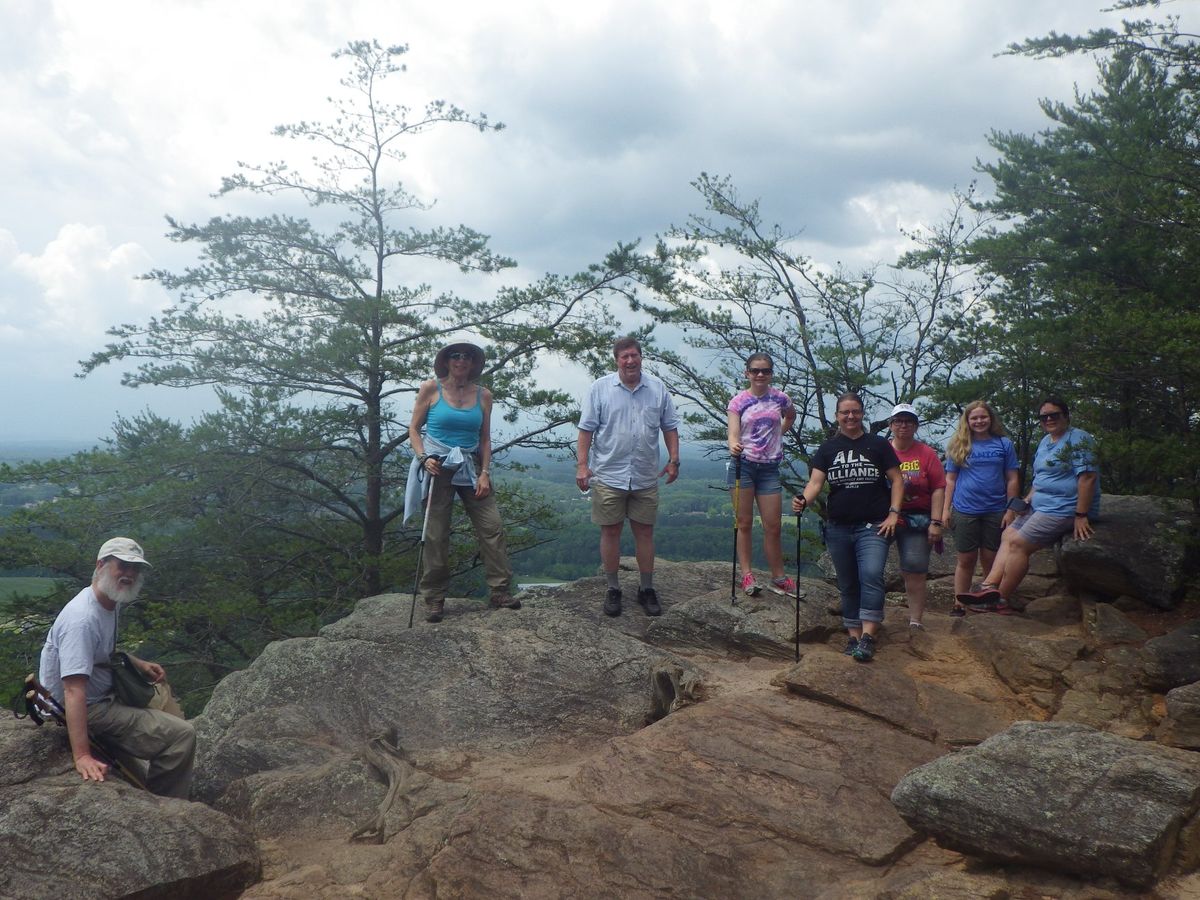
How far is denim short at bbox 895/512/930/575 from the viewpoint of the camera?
259 inches

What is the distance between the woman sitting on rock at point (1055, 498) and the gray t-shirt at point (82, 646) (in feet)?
22.3

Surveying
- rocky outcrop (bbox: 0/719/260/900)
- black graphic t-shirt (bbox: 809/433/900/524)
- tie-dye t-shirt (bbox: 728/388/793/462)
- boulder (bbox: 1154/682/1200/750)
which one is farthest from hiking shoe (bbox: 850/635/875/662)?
rocky outcrop (bbox: 0/719/260/900)

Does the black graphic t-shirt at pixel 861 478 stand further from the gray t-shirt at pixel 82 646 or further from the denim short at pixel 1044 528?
the gray t-shirt at pixel 82 646

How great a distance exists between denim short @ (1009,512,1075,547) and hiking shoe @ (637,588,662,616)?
314cm

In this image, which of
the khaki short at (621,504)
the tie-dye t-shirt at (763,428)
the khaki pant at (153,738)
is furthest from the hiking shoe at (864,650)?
the khaki pant at (153,738)

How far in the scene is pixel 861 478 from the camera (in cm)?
623

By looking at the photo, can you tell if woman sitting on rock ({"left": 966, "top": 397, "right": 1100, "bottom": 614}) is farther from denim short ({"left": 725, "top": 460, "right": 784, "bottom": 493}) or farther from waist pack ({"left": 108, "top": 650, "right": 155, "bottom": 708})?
waist pack ({"left": 108, "top": 650, "right": 155, "bottom": 708})

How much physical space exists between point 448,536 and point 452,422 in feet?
3.27

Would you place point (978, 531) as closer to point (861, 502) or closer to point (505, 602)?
point (861, 502)

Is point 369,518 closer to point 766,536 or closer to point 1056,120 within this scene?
point 766,536

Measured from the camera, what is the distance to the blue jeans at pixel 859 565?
626 centimetres

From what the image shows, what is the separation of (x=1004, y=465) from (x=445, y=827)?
550 cm

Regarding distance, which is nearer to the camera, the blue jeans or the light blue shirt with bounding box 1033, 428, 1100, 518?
the blue jeans

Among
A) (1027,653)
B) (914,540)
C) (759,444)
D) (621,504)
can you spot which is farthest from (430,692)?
(1027,653)
